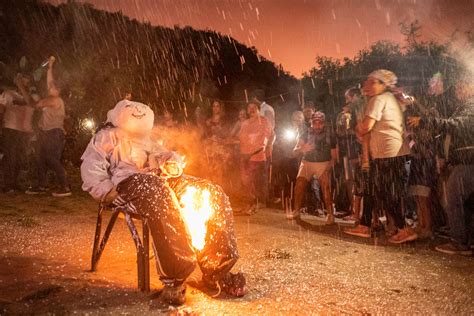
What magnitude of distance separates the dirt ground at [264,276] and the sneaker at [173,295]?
0.06m

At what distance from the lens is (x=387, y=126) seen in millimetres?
5977

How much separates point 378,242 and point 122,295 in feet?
13.5

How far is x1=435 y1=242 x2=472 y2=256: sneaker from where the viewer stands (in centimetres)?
532

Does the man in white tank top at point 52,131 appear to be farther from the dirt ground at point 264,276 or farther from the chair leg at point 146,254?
the chair leg at point 146,254

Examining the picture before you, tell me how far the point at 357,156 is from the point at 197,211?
5184 millimetres

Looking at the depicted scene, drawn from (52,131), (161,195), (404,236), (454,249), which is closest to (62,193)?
(52,131)

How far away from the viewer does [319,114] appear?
24.7ft

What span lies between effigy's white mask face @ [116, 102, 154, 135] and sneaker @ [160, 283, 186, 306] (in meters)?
1.59

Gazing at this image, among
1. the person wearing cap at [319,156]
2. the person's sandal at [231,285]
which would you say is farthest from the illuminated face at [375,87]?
the person's sandal at [231,285]

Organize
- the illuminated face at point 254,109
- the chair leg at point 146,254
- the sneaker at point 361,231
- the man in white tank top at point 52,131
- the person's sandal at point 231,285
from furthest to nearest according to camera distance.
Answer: the man in white tank top at point 52,131, the illuminated face at point 254,109, the sneaker at point 361,231, the person's sandal at point 231,285, the chair leg at point 146,254

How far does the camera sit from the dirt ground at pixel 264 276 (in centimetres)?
324

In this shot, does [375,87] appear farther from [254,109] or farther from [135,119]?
[135,119]

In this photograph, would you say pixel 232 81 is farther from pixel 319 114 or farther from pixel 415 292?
pixel 415 292

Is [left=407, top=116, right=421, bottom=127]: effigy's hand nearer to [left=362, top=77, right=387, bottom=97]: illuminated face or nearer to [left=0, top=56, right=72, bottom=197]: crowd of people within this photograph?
[left=362, top=77, right=387, bottom=97]: illuminated face
